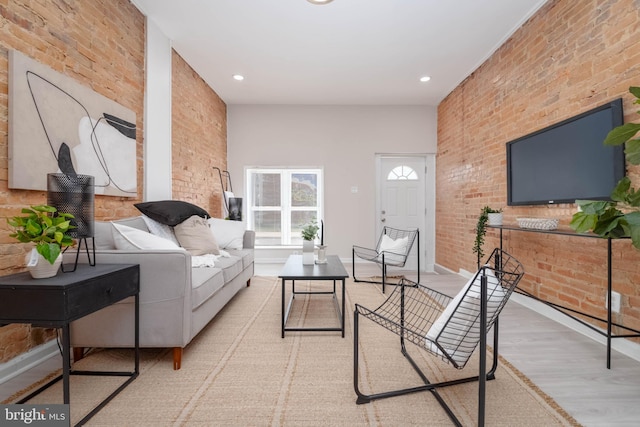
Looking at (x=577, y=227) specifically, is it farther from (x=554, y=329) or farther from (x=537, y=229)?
(x=554, y=329)

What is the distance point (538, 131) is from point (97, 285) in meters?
3.59

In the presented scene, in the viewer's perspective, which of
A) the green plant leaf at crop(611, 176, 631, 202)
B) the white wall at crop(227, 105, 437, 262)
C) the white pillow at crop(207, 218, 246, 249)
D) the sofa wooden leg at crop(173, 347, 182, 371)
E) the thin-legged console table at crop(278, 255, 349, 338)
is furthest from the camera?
the white wall at crop(227, 105, 437, 262)

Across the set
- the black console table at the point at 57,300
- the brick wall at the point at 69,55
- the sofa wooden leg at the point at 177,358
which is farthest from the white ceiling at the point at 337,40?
the sofa wooden leg at the point at 177,358

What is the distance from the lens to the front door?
562cm

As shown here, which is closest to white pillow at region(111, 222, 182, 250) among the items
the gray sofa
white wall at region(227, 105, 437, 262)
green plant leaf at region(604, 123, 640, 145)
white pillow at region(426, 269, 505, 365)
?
the gray sofa

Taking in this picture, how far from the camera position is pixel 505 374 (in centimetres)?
188

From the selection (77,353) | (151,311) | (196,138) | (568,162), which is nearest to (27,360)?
(77,353)

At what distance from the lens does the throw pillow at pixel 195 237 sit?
3.01 m

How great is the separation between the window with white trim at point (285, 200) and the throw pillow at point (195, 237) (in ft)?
8.38

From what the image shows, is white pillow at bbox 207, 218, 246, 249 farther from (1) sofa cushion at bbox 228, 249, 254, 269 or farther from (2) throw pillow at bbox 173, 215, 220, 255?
(2) throw pillow at bbox 173, 215, 220, 255

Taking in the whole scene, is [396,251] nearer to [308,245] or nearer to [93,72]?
[308,245]

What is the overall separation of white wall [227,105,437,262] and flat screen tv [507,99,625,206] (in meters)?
2.47

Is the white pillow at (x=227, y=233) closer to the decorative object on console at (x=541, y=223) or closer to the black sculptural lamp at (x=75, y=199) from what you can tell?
the black sculptural lamp at (x=75, y=199)

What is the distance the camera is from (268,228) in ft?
18.8
